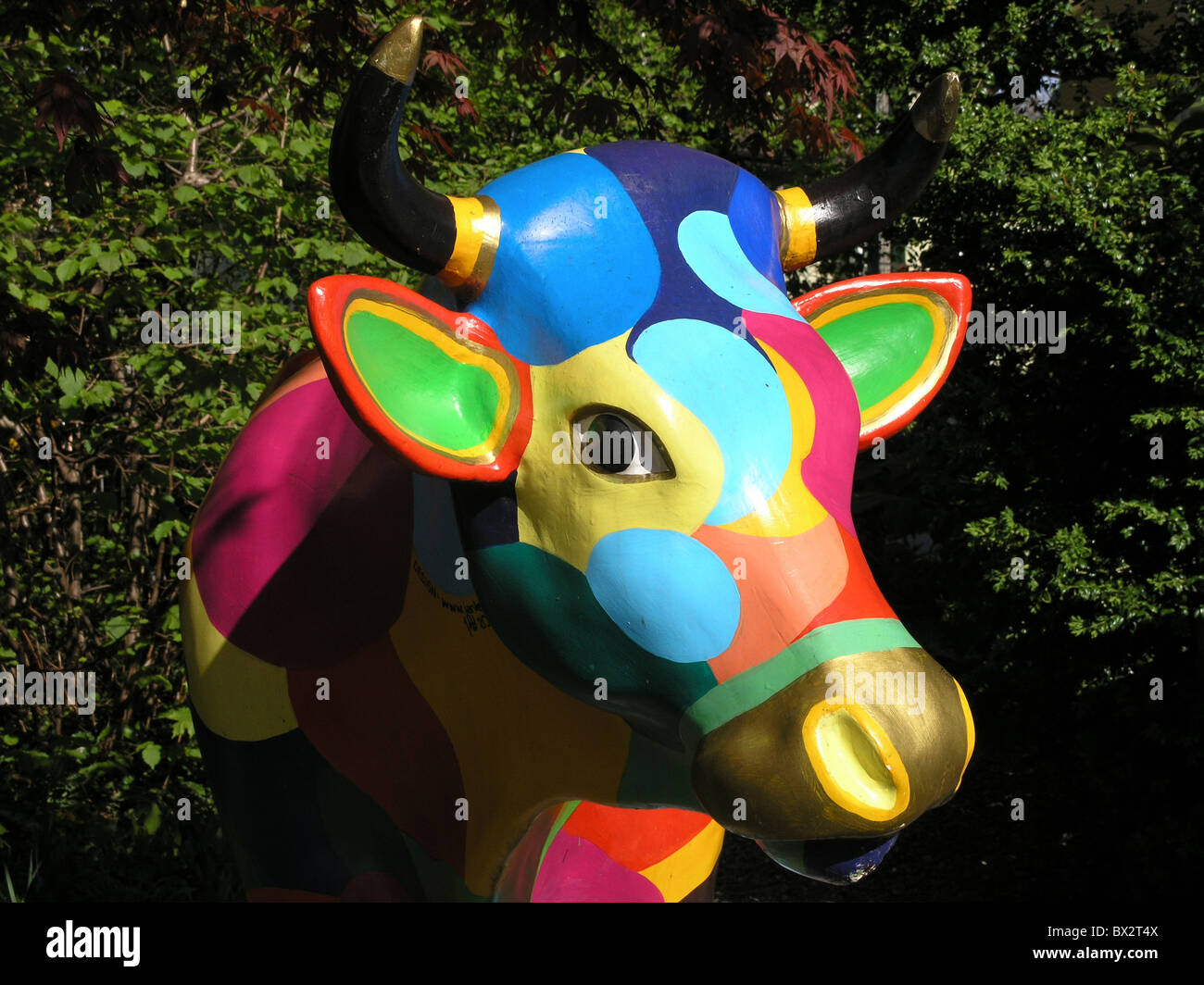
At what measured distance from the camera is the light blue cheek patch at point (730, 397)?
6.53 feet

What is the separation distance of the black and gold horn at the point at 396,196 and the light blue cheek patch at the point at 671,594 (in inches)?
23.3

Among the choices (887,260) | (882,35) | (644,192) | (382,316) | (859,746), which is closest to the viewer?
(859,746)

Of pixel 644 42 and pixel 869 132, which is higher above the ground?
pixel 644 42

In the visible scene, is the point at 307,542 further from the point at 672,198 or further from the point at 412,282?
the point at 412,282

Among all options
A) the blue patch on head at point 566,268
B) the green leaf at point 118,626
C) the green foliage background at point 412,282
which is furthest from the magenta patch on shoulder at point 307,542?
the green leaf at point 118,626

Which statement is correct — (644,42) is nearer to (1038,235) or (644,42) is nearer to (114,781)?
(1038,235)

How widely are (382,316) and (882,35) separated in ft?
22.2

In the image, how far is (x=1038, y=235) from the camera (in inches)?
252

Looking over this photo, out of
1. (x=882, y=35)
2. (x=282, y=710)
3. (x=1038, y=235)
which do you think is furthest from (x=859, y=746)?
(x=882, y=35)

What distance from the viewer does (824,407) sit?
2.15 meters

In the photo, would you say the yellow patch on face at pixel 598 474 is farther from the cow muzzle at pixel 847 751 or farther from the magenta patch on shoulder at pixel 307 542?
the magenta patch on shoulder at pixel 307 542

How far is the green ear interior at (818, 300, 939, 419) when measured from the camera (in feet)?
8.82

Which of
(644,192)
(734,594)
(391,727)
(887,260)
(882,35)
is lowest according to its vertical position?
(391,727)
